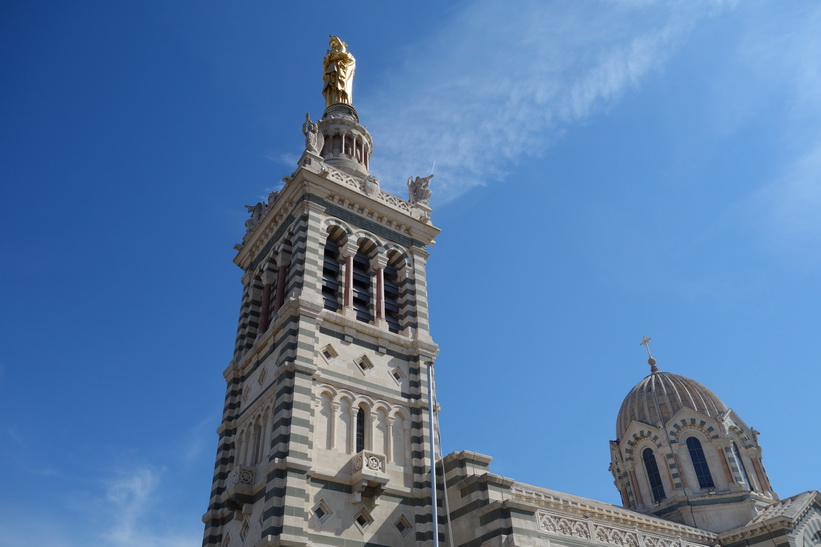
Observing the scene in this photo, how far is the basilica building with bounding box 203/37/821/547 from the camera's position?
22547mm

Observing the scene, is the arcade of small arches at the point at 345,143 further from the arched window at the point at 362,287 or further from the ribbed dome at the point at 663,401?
the ribbed dome at the point at 663,401

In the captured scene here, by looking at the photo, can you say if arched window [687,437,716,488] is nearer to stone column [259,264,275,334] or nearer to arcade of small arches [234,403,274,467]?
stone column [259,264,275,334]

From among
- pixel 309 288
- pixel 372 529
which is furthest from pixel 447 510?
pixel 309 288

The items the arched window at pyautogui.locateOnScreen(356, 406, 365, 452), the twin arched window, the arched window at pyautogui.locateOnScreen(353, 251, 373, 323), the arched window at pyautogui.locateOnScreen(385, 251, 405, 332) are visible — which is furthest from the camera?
the arched window at pyautogui.locateOnScreen(385, 251, 405, 332)

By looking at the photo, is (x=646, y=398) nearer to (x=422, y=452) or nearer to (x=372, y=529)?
(x=422, y=452)

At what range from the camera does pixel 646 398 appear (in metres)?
44.7

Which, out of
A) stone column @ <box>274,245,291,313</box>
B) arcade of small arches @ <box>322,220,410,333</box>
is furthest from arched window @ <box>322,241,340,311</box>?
stone column @ <box>274,245,291,313</box>

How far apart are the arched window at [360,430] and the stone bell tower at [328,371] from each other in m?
0.06

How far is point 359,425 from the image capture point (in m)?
25.3

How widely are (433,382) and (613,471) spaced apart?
2279 cm

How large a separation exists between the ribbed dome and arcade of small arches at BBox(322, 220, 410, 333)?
22.2 metres

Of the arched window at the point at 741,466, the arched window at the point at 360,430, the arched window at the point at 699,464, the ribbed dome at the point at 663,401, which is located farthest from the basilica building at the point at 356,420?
the ribbed dome at the point at 663,401

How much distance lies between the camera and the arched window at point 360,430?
24.8 metres

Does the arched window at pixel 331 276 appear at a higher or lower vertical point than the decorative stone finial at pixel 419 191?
lower
